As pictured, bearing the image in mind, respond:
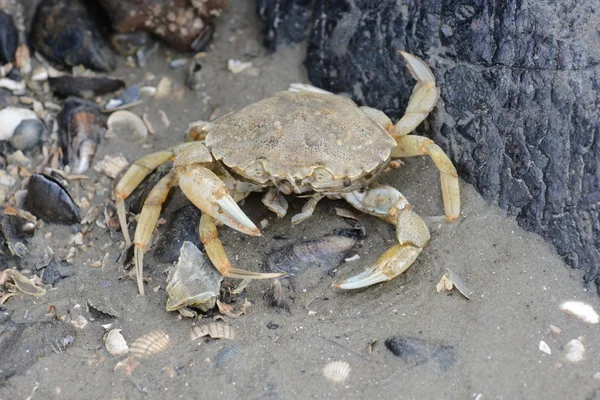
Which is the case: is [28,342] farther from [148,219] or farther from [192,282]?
[148,219]

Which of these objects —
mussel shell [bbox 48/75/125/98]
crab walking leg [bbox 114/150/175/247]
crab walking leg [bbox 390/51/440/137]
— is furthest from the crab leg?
mussel shell [bbox 48/75/125/98]

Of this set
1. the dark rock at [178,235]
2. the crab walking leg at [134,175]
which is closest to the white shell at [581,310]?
the dark rock at [178,235]

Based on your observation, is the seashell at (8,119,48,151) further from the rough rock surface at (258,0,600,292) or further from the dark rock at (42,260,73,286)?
the rough rock surface at (258,0,600,292)

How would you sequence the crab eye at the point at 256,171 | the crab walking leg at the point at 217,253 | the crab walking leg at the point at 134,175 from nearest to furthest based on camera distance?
the crab walking leg at the point at 217,253 → the crab eye at the point at 256,171 → the crab walking leg at the point at 134,175

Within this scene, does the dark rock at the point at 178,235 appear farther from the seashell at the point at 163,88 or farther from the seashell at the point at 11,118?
the seashell at the point at 11,118

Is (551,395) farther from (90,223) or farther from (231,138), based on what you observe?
(90,223)

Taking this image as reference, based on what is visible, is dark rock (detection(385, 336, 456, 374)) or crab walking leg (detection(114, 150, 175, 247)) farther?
crab walking leg (detection(114, 150, 175, 247))
